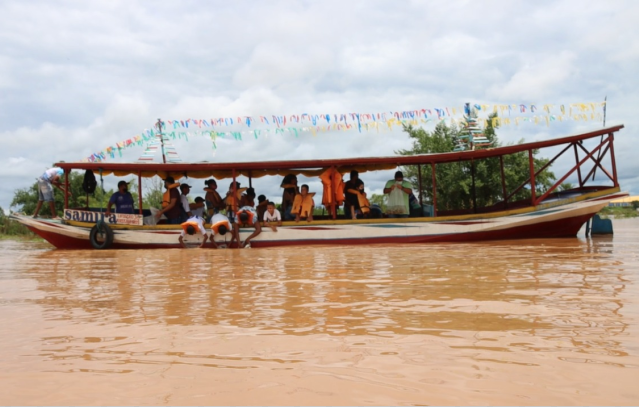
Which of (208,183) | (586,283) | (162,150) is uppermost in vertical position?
(162,150)

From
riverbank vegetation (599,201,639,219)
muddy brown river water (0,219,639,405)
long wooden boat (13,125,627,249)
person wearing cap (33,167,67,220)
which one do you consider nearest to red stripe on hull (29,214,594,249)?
long wooden boat (13,125,627,249)

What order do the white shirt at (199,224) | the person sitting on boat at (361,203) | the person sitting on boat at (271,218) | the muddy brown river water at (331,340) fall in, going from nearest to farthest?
the muddy brown river water at (331,340), the white shirt at (199,224), the person sitting on boat at (271,218), the person sitting on boat at (361,203)

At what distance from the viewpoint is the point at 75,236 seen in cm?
1176

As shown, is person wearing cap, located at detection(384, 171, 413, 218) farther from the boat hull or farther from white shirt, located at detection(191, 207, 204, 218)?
white shirt, located at detection(191, 207, 204, 218)

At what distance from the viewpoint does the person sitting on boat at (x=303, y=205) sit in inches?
449

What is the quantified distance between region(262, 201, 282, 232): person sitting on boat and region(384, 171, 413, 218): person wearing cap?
7.74 ft

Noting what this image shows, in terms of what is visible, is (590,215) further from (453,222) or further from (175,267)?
(175,267)

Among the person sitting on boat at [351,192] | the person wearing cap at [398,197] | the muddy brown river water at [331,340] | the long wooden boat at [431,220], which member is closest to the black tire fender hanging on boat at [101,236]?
the long wooden boat at [431,220]

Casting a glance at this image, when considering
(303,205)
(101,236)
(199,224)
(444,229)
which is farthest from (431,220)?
(101,236)

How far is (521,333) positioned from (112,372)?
192cm

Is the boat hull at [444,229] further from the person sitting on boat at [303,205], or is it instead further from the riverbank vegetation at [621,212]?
the riverbank vegetation at [621,212]

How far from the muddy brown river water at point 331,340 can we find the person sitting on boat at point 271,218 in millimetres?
6054

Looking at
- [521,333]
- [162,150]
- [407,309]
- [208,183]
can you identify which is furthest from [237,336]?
[162,150]

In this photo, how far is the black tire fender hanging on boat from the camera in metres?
11.3
